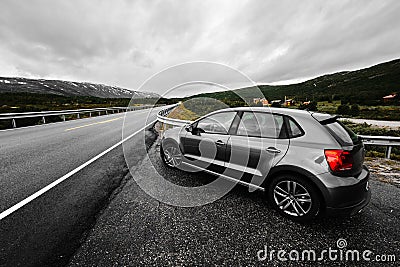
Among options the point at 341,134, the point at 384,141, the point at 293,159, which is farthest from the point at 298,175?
the point at 384,141

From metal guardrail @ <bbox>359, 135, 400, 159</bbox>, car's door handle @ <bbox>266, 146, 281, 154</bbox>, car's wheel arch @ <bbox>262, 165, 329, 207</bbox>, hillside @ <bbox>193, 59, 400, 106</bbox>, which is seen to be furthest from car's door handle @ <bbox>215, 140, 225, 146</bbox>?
metal guardrail @ <bbox>359, 135, 400, 159</bbox>

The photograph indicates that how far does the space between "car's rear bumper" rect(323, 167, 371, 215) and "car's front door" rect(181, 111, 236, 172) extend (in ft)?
5.49

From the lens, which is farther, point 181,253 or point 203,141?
point 203,141

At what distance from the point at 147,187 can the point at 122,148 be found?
3311 mm

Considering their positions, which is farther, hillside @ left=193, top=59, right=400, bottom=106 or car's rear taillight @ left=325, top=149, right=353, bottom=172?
hillside @ left=193, top=59, right=400, bottom=106

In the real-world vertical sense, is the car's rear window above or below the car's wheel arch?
above

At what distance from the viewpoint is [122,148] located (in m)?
6.61

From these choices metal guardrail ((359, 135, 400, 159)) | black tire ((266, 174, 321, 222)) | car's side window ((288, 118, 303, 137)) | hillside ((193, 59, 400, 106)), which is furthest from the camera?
hillside ((193, 59, 400, 106))

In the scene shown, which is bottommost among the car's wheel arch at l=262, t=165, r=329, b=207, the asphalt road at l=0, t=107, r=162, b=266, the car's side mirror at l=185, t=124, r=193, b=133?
the asphalt road at l=0, t=107, r=162, b=266

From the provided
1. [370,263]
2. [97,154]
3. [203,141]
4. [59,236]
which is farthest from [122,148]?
[370,263]

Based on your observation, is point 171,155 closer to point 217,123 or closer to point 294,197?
point 217,123

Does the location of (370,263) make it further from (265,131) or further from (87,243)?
(87,243)

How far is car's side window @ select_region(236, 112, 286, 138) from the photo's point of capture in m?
3.12

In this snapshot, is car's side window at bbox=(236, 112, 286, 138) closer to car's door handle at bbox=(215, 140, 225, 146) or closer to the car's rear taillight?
car's door handle at bbox=(215, 140, 225, 146)
